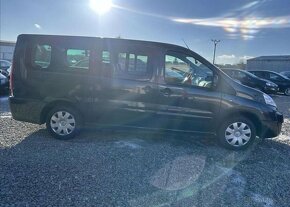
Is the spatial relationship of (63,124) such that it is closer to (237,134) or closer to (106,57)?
(106,57)

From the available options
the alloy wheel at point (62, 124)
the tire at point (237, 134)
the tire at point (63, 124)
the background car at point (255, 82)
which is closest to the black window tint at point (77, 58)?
the tire at point (63, 124)

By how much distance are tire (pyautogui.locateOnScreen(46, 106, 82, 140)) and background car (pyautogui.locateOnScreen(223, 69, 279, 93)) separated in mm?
11709

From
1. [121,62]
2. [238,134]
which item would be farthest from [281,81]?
[121,62]

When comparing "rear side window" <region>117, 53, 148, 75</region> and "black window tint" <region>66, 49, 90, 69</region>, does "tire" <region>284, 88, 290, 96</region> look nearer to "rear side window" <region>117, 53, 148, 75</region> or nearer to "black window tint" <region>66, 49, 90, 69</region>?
"rear side window" <region>117, 53, 148, 75</region>

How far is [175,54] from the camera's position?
505cm

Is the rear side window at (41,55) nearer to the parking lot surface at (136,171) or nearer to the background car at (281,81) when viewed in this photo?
the parking lot surface at (136,171)

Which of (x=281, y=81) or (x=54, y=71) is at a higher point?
(x=281, y=81)

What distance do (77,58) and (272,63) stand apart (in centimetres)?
3740

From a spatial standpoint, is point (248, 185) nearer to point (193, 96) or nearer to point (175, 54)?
point (193, 96)

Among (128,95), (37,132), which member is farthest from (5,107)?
(128,95)

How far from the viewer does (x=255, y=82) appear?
15.4 meters

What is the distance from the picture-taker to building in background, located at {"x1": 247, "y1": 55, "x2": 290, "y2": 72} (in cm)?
3537

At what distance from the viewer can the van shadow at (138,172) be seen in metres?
3.19

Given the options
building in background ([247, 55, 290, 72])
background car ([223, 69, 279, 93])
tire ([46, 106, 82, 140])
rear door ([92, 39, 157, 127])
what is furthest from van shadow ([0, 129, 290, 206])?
building in background ([247, 55, 290, 72])
